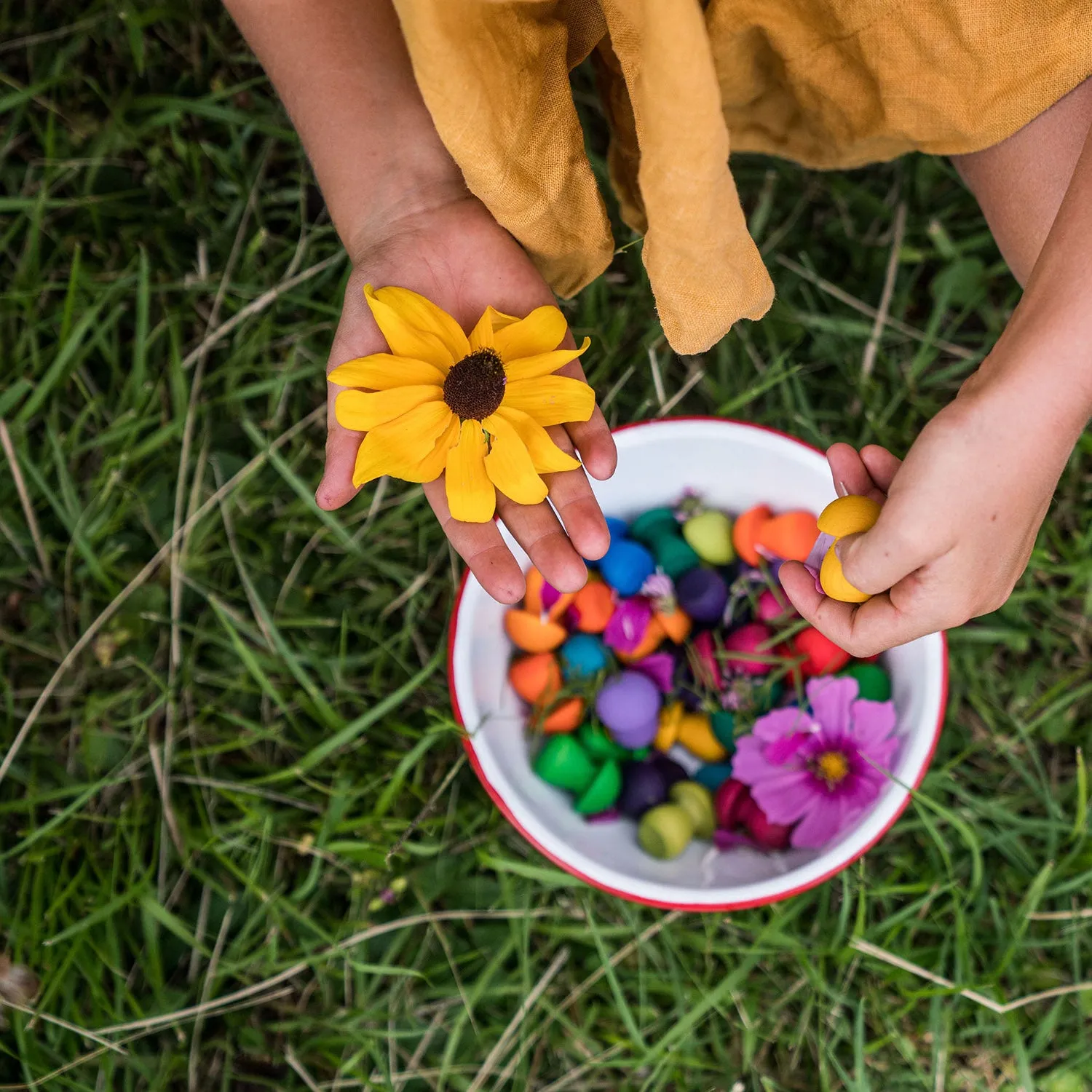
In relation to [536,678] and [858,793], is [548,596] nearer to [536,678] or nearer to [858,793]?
[536,678]

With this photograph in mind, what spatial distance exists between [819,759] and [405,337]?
1.86 feet

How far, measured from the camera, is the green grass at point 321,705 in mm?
1087

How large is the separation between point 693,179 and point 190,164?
32.5 inches

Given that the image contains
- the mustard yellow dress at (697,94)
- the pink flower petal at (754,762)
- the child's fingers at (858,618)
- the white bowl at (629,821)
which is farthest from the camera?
the pink flower petal at (754,762)

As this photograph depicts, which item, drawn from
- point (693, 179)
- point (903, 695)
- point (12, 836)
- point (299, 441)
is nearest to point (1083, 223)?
point (693, 179)

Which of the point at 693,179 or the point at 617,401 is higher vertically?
the point at 693,179

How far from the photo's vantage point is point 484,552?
0.86 metres

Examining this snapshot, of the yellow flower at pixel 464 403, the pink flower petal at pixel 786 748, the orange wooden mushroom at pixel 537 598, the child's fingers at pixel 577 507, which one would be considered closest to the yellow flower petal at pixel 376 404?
the yellow flower at pixel 464 403

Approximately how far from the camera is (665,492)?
110 cm

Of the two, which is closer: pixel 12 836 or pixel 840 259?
pixel 12 836

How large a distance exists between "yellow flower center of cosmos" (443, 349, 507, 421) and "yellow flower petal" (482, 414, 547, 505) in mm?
11

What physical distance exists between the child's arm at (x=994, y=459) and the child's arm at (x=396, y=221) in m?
0.24

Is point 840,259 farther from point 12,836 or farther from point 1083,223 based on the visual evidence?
point 12,836

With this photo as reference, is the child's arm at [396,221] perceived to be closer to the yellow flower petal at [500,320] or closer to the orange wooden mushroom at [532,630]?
the yellow flower petal at [500,320]
